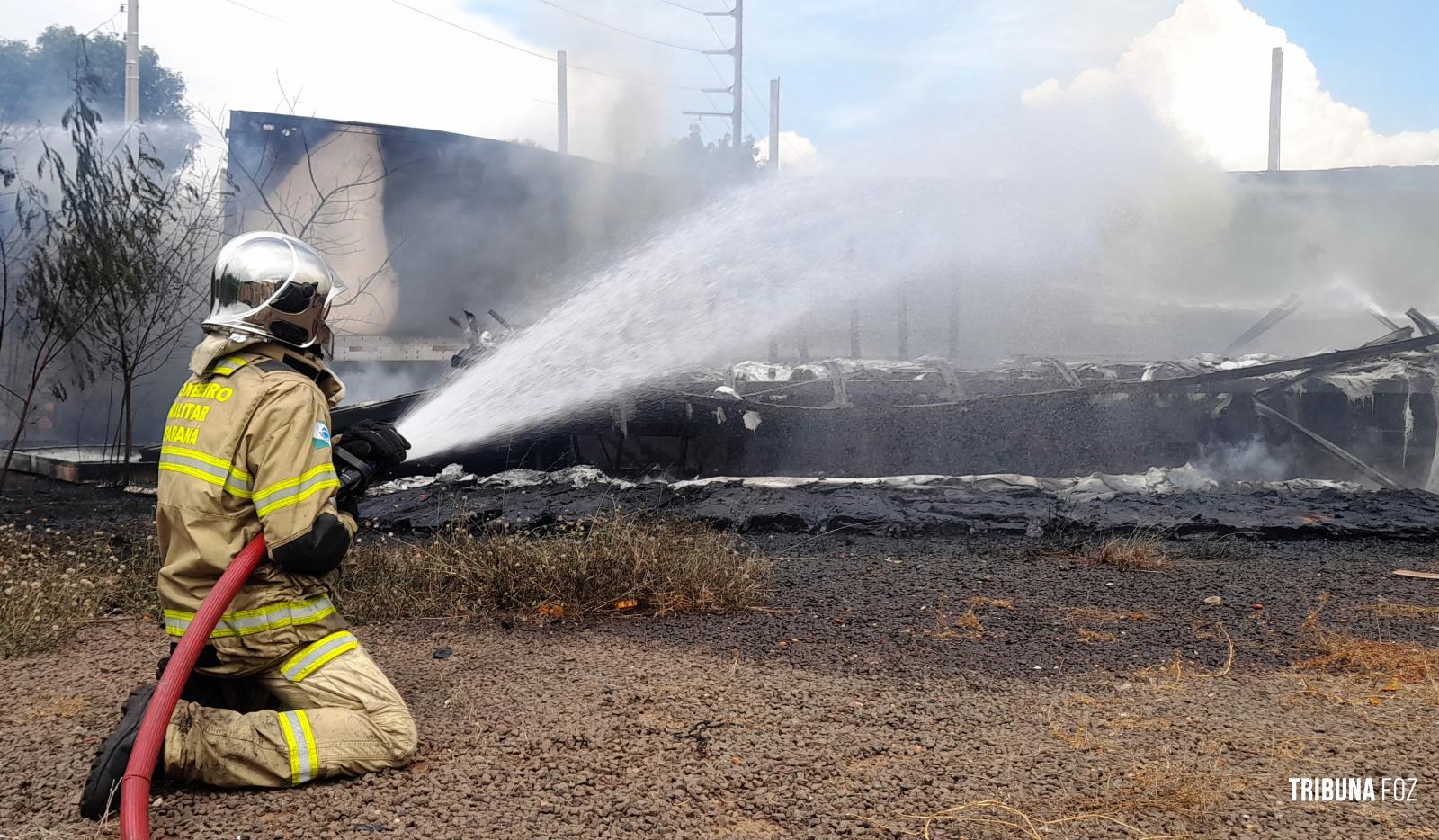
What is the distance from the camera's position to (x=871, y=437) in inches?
329

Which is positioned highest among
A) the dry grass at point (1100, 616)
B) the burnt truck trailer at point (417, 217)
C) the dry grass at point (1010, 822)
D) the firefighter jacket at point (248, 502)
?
the burnt truck trailer at point (417, 217)

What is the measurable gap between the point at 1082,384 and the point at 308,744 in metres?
7.33

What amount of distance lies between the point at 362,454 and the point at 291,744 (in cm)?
87

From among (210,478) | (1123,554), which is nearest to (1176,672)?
(1123,554)

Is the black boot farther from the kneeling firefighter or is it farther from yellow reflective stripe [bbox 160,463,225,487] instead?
yellow reflective stripe [bbox 160,463,225,487]

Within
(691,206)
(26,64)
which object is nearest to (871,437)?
(691,206)

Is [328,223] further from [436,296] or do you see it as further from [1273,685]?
[1273,685]

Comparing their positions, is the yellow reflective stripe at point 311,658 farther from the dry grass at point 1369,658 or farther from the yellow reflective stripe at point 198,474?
the dry grass at point 1369,658

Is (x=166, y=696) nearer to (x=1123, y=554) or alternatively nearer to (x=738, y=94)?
(x=1123, y=554)

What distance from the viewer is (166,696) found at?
Result: 7.89 feet

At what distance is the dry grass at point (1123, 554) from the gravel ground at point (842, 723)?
1.76 feet

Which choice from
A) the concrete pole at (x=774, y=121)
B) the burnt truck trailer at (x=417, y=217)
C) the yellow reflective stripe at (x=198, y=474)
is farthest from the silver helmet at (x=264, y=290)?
the concrete pole at (x=774, y=121)

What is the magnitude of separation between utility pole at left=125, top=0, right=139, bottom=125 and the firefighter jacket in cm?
1527

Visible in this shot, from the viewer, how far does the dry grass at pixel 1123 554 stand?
5793 millimetres
